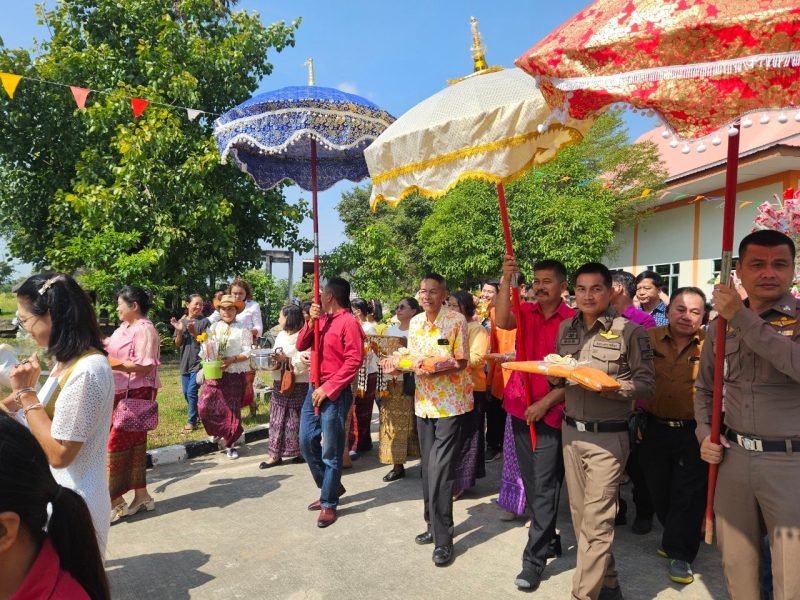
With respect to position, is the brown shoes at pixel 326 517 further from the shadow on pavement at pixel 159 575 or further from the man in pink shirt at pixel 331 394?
the shadow on pavement at pixel 159 575

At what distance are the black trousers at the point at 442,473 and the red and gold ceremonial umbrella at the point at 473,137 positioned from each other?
568mm

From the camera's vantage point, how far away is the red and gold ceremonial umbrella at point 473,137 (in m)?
3.07

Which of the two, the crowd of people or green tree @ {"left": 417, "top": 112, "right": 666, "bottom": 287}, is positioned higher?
green tree @ {"left": 417, "top": 112, "right": 666, "bottom": 287}

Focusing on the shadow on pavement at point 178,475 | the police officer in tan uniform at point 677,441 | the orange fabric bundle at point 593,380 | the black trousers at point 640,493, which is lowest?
the shadow on pavement at point 178,475

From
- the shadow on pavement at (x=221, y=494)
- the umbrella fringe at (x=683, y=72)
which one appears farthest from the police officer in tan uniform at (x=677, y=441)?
the shadow on pavement at (x=221, y=494)

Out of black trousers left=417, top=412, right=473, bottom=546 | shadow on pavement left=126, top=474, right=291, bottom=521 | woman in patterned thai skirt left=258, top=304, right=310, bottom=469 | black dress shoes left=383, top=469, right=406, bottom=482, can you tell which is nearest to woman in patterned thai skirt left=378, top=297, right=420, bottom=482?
black dress shoes left=383, top=469, right=406, bottom=482

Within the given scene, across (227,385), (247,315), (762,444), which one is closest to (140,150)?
(247,315)

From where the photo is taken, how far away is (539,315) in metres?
3.73

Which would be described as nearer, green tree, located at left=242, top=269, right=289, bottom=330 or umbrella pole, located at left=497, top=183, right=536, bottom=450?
umbrella pole, located at left=497, top=183, right=536, bottom=450

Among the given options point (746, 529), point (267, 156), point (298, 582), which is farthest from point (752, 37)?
point (267, 156)

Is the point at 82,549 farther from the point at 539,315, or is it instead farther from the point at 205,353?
the point at 205,353

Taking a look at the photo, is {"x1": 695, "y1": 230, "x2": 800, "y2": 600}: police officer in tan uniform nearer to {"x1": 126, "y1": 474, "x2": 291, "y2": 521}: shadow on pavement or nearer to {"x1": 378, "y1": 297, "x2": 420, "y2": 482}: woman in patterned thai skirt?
{"x1": 378, "y1": 297, "x2": 420, "y2": 482}: woman in patterned thai skirt

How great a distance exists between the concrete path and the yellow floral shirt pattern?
1036 mm

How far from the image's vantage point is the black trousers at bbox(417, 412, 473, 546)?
3705 millimetres
